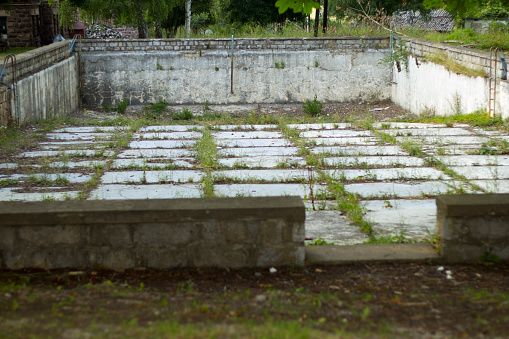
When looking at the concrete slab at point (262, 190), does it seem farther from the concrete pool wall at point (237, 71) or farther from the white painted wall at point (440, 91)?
the concrete pool wall at point (237, 71)

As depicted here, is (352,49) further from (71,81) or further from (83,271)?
(83,271)

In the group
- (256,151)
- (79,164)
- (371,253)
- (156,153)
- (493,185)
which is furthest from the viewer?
(256,151)

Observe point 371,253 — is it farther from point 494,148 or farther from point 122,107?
point 122,107

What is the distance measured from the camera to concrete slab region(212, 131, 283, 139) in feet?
37.0

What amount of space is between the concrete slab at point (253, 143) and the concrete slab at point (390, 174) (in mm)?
2524

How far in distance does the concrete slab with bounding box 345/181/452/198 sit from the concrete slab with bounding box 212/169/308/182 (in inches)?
32.6

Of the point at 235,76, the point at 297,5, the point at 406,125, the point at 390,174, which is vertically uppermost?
the point at 297,5

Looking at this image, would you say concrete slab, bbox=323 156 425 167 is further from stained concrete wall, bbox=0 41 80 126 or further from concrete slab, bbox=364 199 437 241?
stained concrete wall, bbox=0 41 80 126

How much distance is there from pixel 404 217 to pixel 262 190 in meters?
1.93

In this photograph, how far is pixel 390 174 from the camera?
781 cm

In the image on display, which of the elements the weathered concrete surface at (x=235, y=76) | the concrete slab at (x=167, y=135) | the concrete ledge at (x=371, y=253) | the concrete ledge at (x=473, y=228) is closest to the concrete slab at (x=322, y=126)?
the concrete slab at (x=167, y=135)

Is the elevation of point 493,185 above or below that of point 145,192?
above

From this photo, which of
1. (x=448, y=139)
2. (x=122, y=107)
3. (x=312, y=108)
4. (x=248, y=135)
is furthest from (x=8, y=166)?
(x=312, y=108)

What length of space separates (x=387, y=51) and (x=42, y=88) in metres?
10.5
